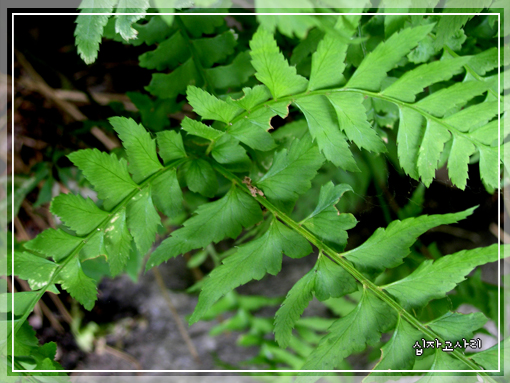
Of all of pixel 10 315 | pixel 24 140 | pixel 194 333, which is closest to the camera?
pixel 10 315

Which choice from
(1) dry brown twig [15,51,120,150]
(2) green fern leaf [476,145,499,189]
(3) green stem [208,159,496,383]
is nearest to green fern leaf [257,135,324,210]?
(3) green stem [208,159,496,383]

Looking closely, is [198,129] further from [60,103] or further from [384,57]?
[60,103]

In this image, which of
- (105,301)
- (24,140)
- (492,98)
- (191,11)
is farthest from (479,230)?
(24,140)

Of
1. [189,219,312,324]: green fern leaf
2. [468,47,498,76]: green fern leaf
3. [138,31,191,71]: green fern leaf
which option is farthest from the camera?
[138,31,191,71]: green fern leaf

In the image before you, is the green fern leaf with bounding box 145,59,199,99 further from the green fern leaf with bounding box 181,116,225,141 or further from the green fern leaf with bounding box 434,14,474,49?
the green fern leaf with bounding box 434,14,474,49

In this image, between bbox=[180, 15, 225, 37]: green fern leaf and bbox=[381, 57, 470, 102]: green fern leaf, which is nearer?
bbox=[381, 57, 470, 102]: green fern leaf

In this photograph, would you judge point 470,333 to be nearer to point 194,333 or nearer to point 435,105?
point 435,105

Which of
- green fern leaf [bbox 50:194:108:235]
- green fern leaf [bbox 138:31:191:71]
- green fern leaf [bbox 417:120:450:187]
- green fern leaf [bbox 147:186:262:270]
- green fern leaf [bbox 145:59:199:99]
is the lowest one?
green fern leaf [bbox 417:120:450:187]
